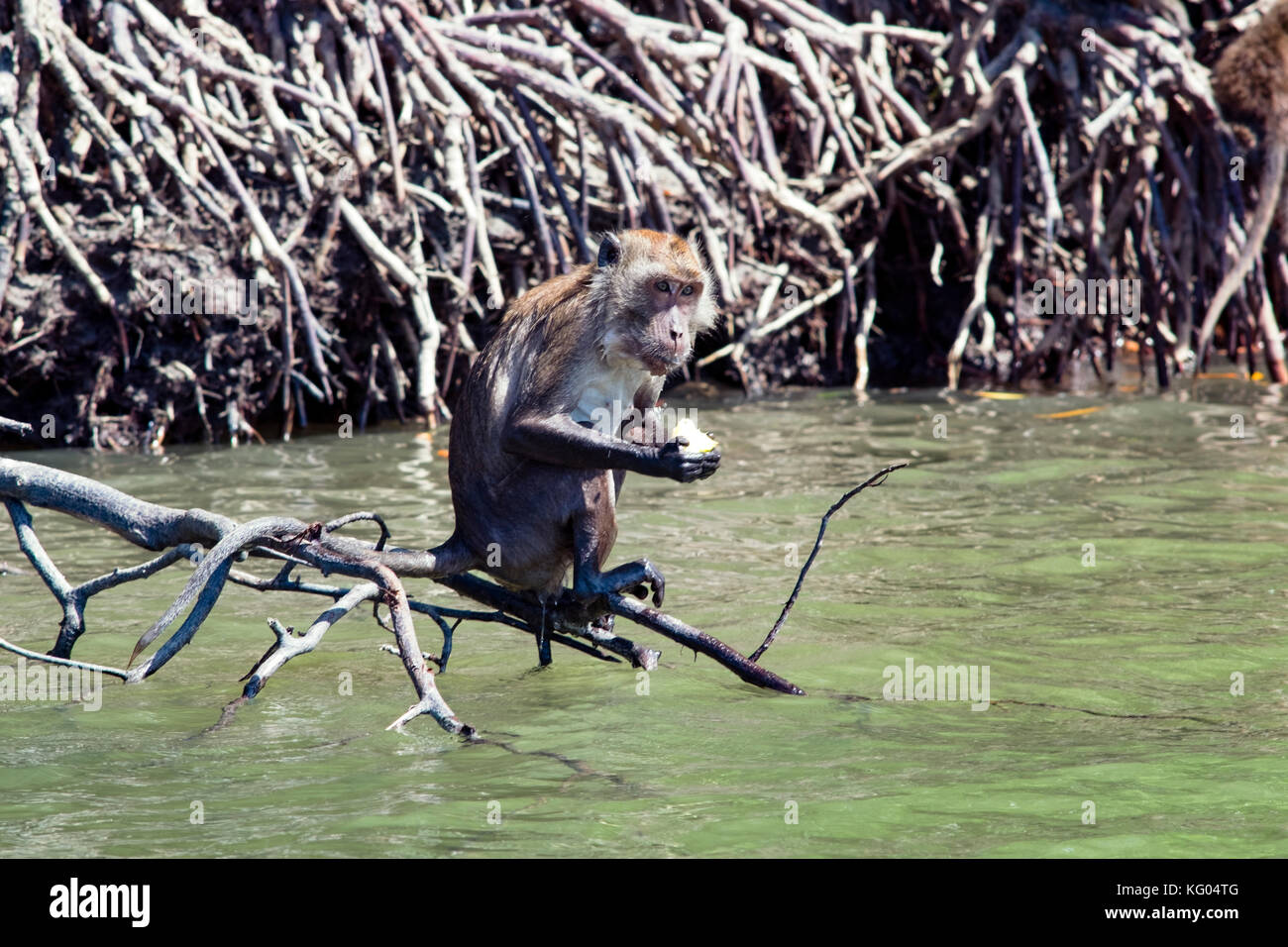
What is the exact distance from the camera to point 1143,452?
8078mm

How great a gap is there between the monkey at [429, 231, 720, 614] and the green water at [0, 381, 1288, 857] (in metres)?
0.45

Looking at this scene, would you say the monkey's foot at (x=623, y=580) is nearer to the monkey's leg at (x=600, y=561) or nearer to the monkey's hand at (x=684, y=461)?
the monkey's leg at (x=600, y=561)

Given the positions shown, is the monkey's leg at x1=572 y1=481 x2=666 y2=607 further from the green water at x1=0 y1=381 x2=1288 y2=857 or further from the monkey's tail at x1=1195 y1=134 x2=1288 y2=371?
the monkey's tail at x1=1195 y1=134 x2=1288 y2=371

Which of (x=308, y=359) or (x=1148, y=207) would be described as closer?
(x=308, y=359)

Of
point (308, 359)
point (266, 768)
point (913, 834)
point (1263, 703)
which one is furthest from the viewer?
point (308, 359)

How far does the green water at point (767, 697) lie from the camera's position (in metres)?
3.17

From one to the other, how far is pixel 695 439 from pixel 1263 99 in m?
7.49

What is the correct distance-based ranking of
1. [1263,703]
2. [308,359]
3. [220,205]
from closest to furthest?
[1263,703] → [220,205] → [308,359]

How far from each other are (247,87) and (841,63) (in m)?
4.14

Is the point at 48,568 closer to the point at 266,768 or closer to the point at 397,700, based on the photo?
the point at 266,768

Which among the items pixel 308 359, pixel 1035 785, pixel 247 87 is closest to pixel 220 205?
pixel 247 87

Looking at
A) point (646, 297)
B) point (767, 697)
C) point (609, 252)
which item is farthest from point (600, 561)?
point (609, 252)
